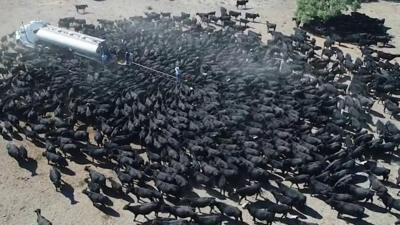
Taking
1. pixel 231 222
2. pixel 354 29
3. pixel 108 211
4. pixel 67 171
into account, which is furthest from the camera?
pixel 354 29

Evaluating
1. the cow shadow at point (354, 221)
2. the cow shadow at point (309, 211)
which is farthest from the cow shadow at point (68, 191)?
the cow shadow at point (354, 221)

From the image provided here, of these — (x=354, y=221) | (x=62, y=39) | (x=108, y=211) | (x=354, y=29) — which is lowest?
(x=354, y=221)

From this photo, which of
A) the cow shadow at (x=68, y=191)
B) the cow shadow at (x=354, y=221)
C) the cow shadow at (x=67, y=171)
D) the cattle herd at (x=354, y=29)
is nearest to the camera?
the cow shadow at (x=354, y=221)

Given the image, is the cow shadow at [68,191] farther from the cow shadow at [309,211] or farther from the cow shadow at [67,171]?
the cow shadow at [309,211]

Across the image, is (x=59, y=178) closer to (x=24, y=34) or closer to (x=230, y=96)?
(x=230, y=96)

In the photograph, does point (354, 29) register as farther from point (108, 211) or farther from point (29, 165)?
point (29, 165)

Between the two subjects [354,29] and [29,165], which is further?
[354,29]

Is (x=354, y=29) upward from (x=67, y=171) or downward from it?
upward

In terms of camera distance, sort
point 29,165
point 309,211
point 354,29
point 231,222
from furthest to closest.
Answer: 1. point 354,29
2. point 29,165
3. point 309,211
4. point 231,222

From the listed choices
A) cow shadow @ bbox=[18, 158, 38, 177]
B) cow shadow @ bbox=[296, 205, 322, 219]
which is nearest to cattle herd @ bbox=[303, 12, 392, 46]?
cow shadow @ bbox=[296, 205, 322, 219]

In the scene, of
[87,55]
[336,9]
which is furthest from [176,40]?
[336,9]

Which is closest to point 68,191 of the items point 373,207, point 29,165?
point 29,165

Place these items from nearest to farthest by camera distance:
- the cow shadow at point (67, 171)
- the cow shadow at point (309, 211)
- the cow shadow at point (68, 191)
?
the cow shadow at point (309, 211) → the cow shadow at point (68, 191) → the cow shadow at point (67, 171)
